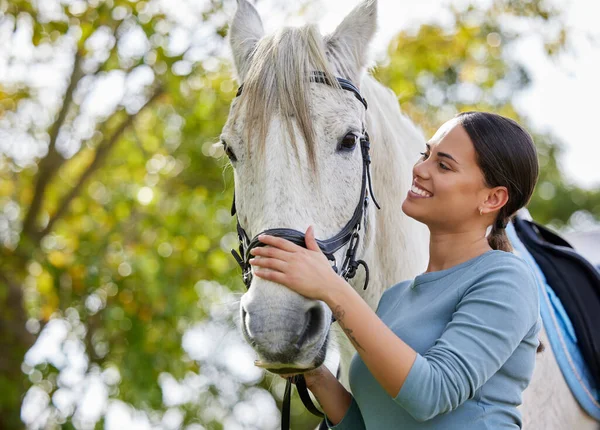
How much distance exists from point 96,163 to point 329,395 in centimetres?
589

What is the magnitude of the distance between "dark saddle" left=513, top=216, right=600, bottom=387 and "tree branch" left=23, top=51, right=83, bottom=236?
525 cm

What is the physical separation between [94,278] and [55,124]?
90.2 inches

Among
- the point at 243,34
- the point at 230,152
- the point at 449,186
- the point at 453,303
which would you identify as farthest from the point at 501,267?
the point at 243,34

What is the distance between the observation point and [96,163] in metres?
7.34

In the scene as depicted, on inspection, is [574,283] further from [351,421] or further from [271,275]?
[271,275]

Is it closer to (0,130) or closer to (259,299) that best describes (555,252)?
(259,299)

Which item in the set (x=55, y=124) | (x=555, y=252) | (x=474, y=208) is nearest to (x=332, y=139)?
(x=474, y=208)

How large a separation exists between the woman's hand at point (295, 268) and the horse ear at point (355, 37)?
0.89 m

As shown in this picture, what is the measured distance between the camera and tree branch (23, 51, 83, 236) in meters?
7.05

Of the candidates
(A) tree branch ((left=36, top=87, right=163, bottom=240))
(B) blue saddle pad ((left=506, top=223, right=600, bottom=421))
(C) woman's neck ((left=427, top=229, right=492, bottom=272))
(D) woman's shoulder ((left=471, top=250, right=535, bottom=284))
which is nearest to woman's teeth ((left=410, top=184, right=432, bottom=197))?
(C) woman's neck ((left=427, top=229, right=492, bottom=272))

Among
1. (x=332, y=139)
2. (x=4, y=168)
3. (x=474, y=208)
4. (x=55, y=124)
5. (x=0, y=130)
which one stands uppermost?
(x=474, y=208)

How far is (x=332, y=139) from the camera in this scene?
2094 millimetres

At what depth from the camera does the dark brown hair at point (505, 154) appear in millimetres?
1739

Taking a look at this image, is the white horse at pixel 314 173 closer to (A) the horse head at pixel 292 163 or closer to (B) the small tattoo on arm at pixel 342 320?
(A) the horse head at pixel 292 163
